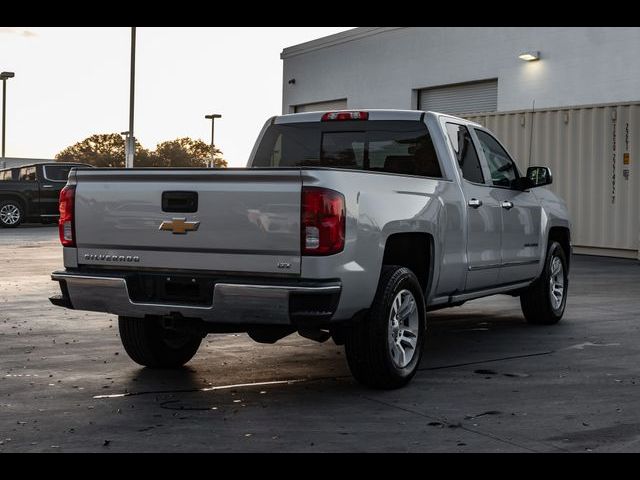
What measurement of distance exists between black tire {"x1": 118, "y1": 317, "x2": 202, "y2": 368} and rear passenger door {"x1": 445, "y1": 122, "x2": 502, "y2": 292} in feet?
7.64

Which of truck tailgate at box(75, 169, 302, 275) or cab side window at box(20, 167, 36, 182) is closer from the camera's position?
truck tailgate at box(75, 169, 302, 275)

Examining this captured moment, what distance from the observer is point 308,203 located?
6238 mm

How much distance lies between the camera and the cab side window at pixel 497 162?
29.9 ft

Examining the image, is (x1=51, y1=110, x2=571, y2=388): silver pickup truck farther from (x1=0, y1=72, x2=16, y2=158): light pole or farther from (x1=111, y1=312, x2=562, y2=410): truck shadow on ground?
(x1=0, y1=72, x2=16, y2=158): light pole

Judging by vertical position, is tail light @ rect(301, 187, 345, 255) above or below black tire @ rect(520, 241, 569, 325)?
above

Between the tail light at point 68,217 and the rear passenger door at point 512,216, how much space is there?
367cm

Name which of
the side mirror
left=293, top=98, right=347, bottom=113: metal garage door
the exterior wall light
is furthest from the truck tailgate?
left=293, top=98, right=347, bottom=113: metal garage door

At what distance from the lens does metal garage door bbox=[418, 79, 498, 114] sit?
86.3 ft

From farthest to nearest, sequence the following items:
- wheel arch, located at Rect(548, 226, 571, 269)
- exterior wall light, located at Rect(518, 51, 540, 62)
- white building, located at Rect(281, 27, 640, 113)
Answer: exterior wall light, located at Rect(518, 51, 540, 62)
white building, located at Rect(281, 27, 640, 113)
wheel arch, located at Rect(548, 226, 571, 269)

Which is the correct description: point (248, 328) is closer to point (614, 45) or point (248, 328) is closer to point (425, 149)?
point (425, 149)

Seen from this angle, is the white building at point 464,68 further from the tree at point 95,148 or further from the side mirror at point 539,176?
the tree at point 95,148

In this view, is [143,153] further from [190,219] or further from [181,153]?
[190,219]

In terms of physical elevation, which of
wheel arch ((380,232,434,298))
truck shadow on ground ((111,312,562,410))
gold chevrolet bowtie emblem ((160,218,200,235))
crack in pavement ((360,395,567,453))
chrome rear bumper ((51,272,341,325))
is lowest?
crack in pavement ((360,395,567,453))
